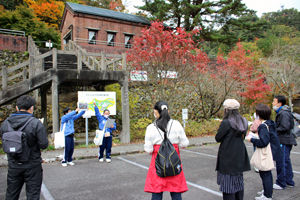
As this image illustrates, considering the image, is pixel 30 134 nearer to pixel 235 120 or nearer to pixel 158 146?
pixel 158 146

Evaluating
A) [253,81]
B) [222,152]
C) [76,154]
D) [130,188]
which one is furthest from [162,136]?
[253,81]

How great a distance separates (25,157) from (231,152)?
9.90ft

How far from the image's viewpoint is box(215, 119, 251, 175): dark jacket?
3.07 m

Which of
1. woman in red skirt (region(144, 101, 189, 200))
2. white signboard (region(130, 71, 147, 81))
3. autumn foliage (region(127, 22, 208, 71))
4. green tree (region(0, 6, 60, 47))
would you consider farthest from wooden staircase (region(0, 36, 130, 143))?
green tree (region(0, 6, 60, 47))

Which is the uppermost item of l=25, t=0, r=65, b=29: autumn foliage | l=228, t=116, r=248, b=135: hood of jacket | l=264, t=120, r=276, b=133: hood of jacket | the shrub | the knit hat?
l=25, t=0, r=65, b=29: autumn foliage

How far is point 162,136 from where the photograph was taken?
2.89m

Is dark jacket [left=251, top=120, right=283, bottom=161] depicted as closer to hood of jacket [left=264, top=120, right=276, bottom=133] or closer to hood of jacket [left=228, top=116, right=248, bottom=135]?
hood of jacket [left=264, top=120, right=276, bottom=133]

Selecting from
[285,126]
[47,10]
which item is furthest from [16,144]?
[47,10]

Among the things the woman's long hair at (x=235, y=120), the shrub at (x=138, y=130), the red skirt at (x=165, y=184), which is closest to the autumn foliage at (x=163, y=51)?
the shrub at (x=138, y=130)

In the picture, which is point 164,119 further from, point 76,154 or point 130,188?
point 76,154

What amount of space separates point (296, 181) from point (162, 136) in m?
4.22

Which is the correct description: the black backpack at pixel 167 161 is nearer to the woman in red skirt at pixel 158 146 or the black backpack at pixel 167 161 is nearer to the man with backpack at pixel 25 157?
the woman in red skirt at pixel 158 146

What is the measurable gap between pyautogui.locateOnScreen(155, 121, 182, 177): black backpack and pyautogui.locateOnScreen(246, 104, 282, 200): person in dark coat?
1.76m

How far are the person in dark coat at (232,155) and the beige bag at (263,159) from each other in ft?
2.61
